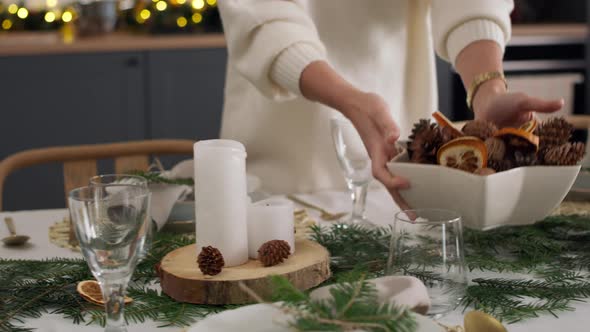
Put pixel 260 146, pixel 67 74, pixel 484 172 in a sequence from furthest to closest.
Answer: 1. pixel 67 74
2. pixel 260 146
3. pixel 484 172

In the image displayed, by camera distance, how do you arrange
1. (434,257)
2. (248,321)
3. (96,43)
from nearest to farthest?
(248,321) → (434,257) → (96,43)

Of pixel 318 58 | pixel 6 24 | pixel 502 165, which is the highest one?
pixel 6 24

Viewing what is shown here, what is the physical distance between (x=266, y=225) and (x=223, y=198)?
6 cm

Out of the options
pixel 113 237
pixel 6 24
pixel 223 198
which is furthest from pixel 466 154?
pixel 6 24

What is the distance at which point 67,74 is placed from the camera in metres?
3.14

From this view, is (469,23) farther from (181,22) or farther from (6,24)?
(6,24)

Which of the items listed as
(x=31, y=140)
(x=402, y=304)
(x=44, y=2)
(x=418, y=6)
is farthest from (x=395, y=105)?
(x=44, y=2)

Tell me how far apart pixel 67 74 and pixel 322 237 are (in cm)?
220

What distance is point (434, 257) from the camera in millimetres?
856

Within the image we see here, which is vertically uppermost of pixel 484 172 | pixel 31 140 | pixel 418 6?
pixel 418 6

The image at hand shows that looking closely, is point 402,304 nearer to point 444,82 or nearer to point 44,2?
point 444,82

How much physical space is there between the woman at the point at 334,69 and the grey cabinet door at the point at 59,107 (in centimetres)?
153

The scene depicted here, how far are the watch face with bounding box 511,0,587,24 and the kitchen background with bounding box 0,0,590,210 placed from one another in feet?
0.41

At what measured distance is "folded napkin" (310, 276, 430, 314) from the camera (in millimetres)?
752
